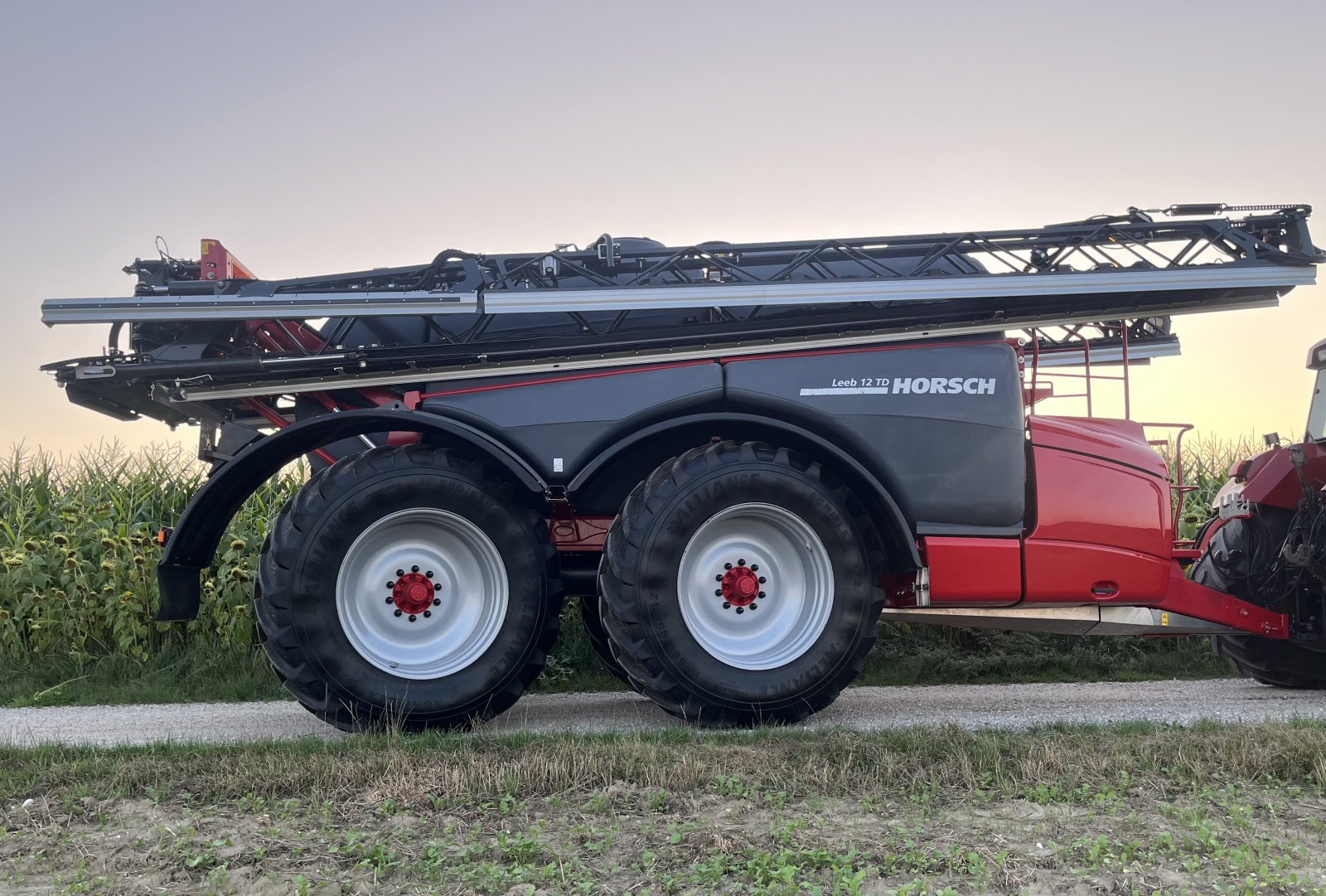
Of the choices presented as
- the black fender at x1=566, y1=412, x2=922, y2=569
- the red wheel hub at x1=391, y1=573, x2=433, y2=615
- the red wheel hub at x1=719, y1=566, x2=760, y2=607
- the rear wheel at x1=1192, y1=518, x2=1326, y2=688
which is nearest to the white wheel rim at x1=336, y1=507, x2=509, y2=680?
the red wheel hub at x1=391, y1=573, x2=433, y2=615

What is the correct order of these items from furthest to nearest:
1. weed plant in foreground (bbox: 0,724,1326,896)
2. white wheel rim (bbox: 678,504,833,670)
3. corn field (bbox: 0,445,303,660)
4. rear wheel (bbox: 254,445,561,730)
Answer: corn field (bbox: 0,445,303,660), white wheel rim (bbox: 678,504,833,670), rear wheel (bbox: 254,445,561,730), weed plant in foreground (bbox: 0,724,1326,896)

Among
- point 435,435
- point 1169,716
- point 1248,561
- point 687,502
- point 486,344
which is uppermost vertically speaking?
point 486,344

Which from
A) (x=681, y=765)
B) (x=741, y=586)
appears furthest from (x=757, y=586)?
(x=681, y=765)

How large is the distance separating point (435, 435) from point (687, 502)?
1.49 m

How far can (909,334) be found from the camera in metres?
6.71

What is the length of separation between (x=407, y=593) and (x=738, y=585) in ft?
5.83

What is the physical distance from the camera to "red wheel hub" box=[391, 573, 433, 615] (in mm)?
6094

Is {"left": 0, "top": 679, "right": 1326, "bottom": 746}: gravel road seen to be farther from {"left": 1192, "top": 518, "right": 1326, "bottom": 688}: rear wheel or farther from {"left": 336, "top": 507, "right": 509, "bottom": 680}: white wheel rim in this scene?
{"left": 336, "top": 507, "right": 509, "bottom": 680}: white wheel rim

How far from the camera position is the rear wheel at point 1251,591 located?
8.09 m

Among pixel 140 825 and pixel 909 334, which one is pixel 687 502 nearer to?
pixel 909 334

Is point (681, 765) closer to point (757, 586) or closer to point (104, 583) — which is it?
point (757, 586)

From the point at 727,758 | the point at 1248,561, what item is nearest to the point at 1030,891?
the point at 727,758

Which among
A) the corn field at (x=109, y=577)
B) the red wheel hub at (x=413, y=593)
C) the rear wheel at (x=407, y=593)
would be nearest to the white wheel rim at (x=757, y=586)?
the rear wheel at (x=407, y=593)

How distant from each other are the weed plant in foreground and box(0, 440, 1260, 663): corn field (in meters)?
4.02
